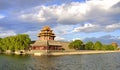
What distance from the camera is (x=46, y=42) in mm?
102812

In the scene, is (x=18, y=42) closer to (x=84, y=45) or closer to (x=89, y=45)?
(x=84, y=45)

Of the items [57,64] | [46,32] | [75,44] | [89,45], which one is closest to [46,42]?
[46,32]

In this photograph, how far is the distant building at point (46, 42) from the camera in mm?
102081

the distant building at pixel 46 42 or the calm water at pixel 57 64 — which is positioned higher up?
the distant building at pixel 46 42

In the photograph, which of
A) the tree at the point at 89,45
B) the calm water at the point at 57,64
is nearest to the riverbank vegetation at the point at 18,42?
the calm water at the point at 57,64

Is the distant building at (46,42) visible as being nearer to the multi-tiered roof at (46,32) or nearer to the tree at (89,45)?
the multi-tiered roof at (46,32)

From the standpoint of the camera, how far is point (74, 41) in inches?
4884

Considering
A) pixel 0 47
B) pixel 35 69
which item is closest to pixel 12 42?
pixel 0 47

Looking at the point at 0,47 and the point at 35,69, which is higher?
the point at 0,47

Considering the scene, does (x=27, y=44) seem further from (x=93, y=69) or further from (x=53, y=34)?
(x=93, y=69)

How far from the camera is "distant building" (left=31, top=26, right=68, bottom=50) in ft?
335

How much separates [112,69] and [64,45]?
258 feet

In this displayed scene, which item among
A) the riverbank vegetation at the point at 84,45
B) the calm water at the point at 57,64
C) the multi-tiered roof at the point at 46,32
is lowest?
the calm water at the point at 57,64

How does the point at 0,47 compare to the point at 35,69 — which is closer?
the point at 35,69
